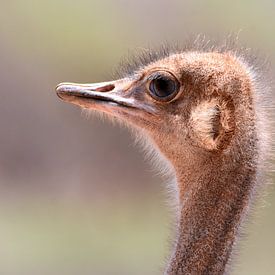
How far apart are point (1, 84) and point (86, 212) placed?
1.27m

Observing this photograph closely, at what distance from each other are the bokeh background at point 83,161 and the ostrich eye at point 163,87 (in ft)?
17.2

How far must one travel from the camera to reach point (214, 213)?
486 cm

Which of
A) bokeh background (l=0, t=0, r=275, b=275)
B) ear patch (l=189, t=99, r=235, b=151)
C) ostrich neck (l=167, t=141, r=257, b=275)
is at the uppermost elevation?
bokeh background (l=0, t=0, r=275, b=275)

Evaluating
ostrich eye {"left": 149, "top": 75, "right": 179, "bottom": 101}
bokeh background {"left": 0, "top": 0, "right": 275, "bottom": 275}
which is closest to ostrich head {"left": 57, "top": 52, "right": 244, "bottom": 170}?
ostrich eye {"left": 149, "top": 75, "right": 179, "bottom": 101}

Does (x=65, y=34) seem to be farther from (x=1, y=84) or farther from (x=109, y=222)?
(x=109, y=222)

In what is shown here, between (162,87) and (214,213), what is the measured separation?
0.54 meters

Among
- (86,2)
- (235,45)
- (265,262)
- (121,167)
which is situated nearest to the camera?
(235,45)

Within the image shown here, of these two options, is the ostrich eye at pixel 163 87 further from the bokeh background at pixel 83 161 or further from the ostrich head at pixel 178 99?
the bokeh background at pixel 83 161

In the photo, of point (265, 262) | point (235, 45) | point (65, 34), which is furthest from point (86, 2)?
point (235, 45)

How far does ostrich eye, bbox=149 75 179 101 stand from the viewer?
5.09 m

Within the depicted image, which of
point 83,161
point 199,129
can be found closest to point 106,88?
point 199,129

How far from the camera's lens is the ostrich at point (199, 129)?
484 cm

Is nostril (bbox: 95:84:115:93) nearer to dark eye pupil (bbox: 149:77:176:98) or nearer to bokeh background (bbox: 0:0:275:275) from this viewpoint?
dark eye pupil (bbox: 149:77:176:98)

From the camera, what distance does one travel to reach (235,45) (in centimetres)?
539
